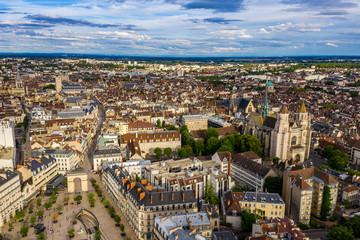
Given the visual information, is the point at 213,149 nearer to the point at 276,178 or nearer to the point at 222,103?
the point at 276,178

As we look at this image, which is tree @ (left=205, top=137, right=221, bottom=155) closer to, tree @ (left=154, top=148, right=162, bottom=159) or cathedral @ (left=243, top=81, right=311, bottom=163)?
cathedral @ (left=243, top=81, right=311, bottom=163)

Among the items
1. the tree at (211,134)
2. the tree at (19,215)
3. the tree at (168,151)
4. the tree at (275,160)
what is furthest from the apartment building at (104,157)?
the tree at (275,160)

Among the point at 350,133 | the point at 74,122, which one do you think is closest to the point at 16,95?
the point at 74,122

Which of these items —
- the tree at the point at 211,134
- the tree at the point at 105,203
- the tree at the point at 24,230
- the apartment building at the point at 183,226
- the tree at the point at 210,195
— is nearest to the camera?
the apartment building at the point at 183,226

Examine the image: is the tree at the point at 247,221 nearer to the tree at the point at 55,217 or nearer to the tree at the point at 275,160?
the tree at the point at 275,160

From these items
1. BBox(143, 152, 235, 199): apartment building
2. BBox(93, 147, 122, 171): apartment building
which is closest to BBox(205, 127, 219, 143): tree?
BBox(143, 152, 235, 199): apartment building

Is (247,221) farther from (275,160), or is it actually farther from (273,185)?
(275,160)
